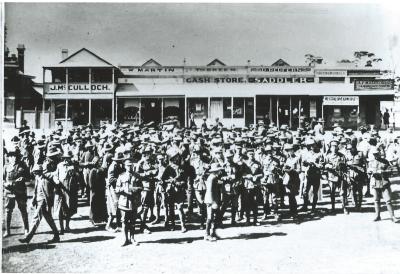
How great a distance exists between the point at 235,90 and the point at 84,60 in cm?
857

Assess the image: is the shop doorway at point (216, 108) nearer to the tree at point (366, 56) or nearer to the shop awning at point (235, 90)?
the shop awning at point (235, 90)

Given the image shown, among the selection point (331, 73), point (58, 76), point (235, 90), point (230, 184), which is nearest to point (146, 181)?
point (230, 184)

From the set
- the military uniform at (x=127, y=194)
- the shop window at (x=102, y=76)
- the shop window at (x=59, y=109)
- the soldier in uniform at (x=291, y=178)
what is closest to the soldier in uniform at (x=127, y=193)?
the military uniform at (x=127, y=194)

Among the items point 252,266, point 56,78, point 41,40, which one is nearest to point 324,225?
point 252,266

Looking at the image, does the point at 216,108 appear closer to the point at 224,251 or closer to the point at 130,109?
the point at 130,109

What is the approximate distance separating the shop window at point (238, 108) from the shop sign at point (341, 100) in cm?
458

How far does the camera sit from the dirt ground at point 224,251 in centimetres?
703

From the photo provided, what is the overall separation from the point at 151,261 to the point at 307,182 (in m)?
4.11

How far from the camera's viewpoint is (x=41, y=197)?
7.29 m

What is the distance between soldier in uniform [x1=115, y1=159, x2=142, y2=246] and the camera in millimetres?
7164

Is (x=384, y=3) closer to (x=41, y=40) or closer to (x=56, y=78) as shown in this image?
(x=41, y=40)

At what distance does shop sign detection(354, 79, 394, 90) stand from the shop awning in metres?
0.22

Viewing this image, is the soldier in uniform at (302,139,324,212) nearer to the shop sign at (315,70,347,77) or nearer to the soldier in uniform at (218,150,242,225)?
the soldier in uniform at (218,150,242,225)

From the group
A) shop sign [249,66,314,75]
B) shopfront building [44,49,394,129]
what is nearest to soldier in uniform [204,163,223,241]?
shopfront building [44,49,394,129]
